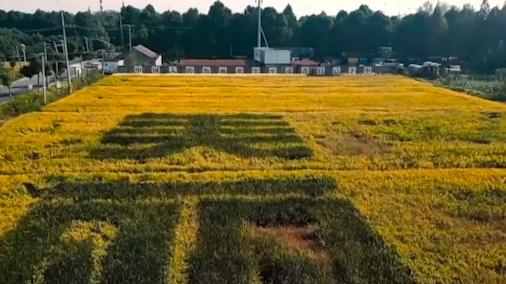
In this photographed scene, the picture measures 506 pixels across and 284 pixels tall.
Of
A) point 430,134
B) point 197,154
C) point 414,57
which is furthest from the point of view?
point 414,57

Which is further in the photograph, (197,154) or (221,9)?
(221,9)

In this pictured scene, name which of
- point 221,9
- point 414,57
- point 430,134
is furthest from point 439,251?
point 221,9

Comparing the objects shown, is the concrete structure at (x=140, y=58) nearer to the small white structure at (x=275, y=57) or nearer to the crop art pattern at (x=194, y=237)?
the small white structure at (x=275, y=57)

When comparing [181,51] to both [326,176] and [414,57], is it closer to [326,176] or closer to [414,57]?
[414,57]

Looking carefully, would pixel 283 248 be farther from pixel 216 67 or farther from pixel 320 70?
pixel 216 67

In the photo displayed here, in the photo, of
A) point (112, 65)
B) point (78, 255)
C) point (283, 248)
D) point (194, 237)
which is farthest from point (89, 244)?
point (112, 65)

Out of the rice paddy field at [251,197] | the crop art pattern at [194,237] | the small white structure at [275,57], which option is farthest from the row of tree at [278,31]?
→ the crop art pattern at [194,237]

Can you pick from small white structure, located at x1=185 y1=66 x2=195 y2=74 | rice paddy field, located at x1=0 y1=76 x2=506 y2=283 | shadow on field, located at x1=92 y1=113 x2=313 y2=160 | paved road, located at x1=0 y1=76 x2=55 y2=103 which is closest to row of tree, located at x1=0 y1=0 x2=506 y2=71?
small white structure, located at x1=185 y1=66 x2=195 y2=74

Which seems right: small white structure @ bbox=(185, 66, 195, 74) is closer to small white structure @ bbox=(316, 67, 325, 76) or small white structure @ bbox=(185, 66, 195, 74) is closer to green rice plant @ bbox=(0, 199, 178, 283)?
small white structure @ bbox=(316, 67, 325, 76)
